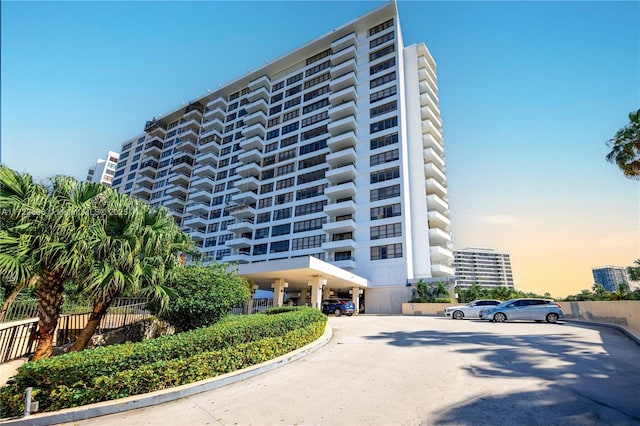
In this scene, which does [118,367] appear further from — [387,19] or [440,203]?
[387,19]

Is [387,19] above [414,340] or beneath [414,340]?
above

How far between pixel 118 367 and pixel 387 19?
58.2 meters

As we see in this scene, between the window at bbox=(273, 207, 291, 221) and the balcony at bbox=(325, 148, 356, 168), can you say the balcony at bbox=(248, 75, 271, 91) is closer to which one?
the balcony at bbox=(325, 148, 356, 168)

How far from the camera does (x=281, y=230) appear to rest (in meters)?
49.3

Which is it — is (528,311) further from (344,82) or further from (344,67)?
(344,67)

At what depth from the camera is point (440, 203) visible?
44.1m

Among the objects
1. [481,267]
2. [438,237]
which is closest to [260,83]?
[438,237]

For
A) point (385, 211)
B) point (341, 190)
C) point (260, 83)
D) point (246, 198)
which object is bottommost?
point (385, 211)

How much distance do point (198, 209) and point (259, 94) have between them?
25331mm

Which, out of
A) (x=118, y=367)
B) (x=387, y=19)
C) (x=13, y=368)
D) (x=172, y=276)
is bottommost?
(x=13, y=368)

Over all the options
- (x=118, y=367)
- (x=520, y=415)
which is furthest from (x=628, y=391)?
(x=118, y=367)

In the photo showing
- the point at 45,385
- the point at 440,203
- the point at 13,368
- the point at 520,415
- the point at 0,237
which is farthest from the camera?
the point at 440,203

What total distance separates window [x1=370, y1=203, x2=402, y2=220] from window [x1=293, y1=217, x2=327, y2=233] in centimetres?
765

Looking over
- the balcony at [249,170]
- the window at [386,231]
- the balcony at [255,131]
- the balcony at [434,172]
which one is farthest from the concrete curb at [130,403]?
the balcony at [255,131]
